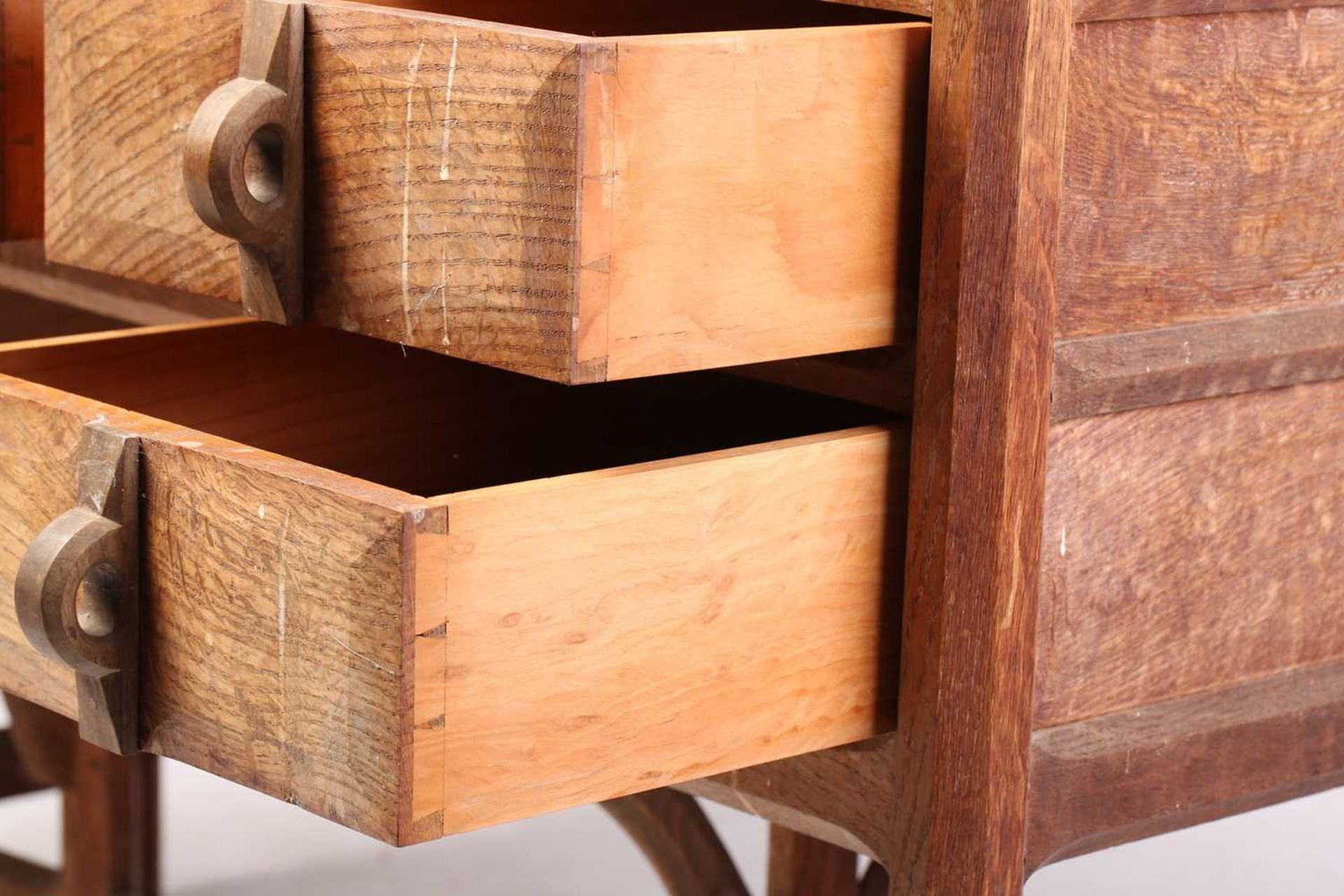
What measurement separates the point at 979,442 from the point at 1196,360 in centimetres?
15

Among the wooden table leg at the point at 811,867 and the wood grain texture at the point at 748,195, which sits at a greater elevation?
the wooden table leg at the point at 811,867

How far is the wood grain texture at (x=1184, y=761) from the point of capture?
111cm

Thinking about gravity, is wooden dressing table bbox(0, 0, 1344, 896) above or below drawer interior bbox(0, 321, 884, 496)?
below

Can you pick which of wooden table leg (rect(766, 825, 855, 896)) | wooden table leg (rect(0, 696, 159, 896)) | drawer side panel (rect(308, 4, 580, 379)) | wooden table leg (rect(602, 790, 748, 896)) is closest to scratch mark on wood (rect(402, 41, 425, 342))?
drawer side panel (rect(308, 4, 580, 379))

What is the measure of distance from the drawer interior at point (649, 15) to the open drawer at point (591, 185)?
243 millimetres

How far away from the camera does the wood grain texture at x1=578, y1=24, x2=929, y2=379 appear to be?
0.90 meters

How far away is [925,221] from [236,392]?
16.5 inches

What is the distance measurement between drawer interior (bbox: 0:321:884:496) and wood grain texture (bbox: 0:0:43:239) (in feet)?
0.64

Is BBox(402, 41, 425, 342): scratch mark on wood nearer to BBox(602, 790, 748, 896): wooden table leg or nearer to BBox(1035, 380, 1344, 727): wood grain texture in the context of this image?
BBox(1035, 380, 1344, 727): wood grain texture

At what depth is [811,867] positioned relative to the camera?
5.89 feet

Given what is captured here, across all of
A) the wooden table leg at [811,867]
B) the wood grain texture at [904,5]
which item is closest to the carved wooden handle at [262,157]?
the wood grain texture at [904,5]

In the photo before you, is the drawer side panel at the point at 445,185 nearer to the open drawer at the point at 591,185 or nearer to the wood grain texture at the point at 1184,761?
the open drawer at the point at 591,185

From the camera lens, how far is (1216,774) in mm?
1182

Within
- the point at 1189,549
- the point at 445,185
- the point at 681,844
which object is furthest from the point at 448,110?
the point at 681,844
